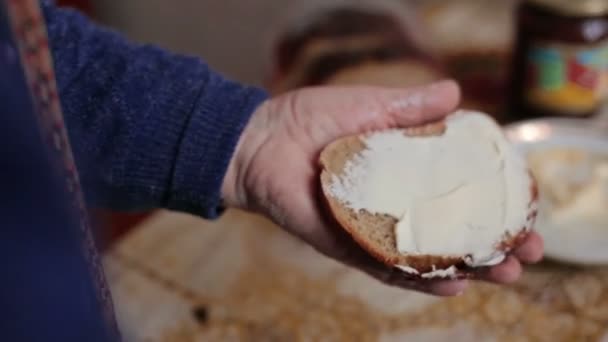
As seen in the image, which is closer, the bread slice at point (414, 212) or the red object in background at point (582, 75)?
the bread slice at point (414, 212)

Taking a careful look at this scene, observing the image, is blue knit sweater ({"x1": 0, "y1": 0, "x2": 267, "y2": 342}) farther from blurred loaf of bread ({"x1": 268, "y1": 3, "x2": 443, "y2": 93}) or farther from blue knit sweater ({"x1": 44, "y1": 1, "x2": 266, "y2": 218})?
blurred loaf of bread ({"x1": 268, "y1": 3, "x2": 443, "y2": 93})

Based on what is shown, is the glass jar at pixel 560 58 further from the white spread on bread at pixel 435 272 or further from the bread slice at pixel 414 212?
the white spread on bread at pixel 435 272

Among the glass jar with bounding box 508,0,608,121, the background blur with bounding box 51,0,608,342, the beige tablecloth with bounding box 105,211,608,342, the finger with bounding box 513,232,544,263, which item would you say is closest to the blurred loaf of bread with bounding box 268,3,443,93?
the background blur with bounding box 51,0,608,342

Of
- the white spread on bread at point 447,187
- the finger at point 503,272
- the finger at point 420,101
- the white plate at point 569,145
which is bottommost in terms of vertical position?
the white plate at point 569,145

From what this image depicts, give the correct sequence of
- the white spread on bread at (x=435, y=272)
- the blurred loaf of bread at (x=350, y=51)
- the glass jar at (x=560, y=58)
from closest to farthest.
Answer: the white spread on bread at (x=435, y=272) < the glass jar at (x=560, y=58) < the blurred loaf of bread at (x=350, y=51)

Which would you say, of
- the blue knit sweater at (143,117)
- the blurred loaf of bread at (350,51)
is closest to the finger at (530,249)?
the blue knit sweater at (143,117)
